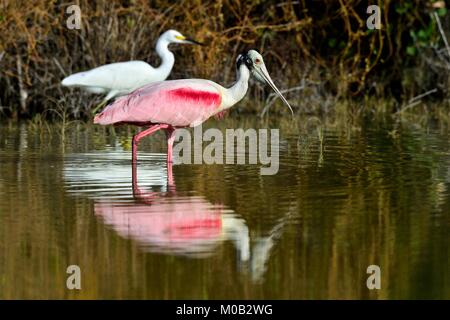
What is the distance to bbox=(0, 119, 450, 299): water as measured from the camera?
660 centimetres

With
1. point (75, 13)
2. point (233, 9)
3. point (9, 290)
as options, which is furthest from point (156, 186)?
point (233, 9)

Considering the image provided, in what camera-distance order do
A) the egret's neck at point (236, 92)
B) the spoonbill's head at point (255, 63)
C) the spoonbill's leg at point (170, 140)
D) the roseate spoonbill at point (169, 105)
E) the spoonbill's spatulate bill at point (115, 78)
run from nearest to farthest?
the spoonbill's leg at point (170, 140), the roseate spoonbill at point (169, 105), the egret's neck at point (236, 92), the spoonbill's head at point (255, 63), the spoonbill's spatulate bill at point (115, 78)

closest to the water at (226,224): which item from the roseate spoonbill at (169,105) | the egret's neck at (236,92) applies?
the roseate spoonbill at (169,105)

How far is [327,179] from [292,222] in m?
2.16

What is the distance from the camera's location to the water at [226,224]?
660 cm

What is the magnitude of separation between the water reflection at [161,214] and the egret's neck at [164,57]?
4.50 meters

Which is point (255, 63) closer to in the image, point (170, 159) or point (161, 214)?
point (170, 159)

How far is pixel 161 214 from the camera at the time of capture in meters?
8.64

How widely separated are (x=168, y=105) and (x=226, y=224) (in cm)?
371

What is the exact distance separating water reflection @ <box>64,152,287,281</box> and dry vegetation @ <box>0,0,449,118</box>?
4.46 meters

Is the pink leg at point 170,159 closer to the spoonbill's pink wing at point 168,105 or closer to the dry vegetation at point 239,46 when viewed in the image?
the spoonbill's pink wing at point 168,105

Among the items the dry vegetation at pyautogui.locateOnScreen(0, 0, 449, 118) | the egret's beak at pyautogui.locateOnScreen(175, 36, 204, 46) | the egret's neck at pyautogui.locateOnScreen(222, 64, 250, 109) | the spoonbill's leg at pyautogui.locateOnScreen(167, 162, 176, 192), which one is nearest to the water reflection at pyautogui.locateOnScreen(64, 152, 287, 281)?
the spoonbill's leg at pyautogui.locateOnScreen(167, 162, 176, 192)

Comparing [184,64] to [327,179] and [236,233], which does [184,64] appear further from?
[236,233]

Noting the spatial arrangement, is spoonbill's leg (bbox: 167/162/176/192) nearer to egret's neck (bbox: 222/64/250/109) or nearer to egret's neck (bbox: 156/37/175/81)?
egret's neck (bbox: 222/64/250/109)
